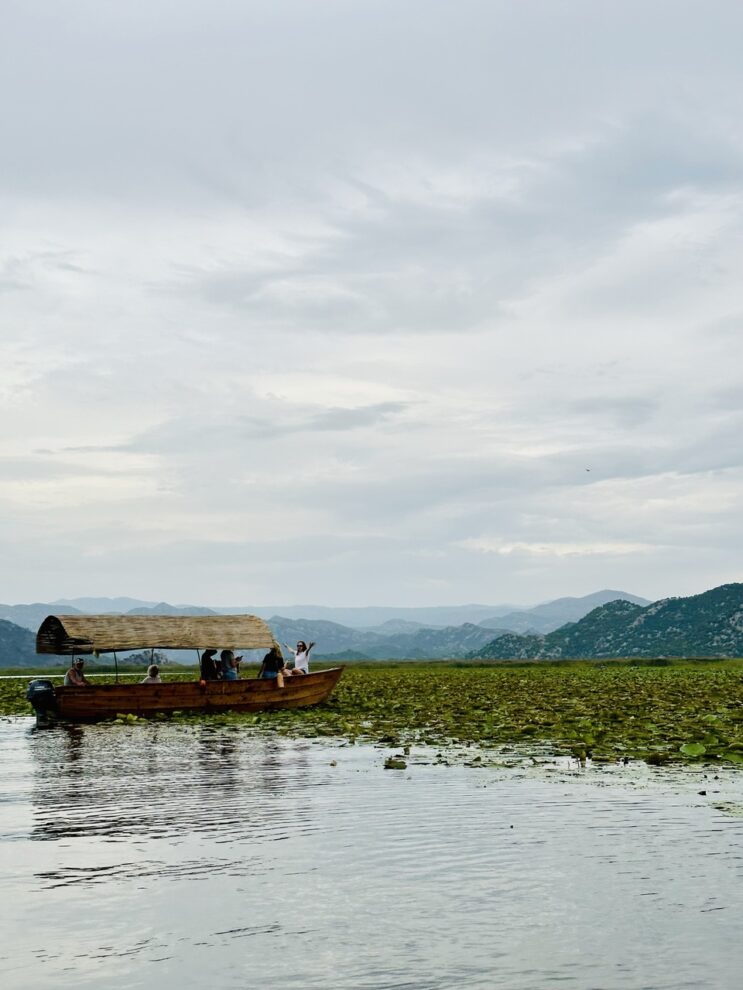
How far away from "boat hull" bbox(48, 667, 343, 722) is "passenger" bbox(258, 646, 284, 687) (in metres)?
0.85

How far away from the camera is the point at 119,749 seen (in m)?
32.0

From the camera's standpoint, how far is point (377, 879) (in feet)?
50.3

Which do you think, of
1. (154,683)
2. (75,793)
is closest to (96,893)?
(75,793)

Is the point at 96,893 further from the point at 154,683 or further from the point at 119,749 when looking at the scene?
the point at 154,683

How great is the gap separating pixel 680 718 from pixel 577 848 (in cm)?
1903

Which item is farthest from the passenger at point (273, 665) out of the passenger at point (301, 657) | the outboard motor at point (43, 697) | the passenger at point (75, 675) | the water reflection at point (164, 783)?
the outboard motor at point (43, 697)

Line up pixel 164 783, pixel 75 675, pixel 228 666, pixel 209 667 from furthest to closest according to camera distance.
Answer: pixel 228 666 < pixel 209 667 < pixel 75 675 < pixel 164 783

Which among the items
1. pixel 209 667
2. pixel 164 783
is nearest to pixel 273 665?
pixel 209 667

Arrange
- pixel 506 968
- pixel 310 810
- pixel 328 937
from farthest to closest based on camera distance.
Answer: pixel 310 810, pixel 328 937, pixel 506 968

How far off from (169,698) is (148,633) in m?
2.69

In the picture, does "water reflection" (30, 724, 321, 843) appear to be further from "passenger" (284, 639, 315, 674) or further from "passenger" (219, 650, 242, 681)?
"passenger" (284, 639, 315, 674)

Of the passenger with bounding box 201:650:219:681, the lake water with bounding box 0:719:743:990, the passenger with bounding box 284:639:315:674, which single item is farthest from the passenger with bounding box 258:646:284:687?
the lake water with bounding box 0:719:743:990

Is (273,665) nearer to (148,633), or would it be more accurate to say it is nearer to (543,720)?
(148,633)

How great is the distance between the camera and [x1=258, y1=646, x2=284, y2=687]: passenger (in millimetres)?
42531
